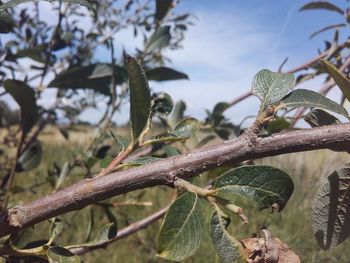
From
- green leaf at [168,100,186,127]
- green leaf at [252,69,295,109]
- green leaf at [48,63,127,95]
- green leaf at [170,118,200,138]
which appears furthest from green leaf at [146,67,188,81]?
green leaf at [252,69,295,109]

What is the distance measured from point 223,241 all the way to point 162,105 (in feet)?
0.97

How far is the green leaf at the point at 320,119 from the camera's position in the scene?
572 millimetres

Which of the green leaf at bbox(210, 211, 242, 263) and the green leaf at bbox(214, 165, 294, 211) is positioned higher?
the green leaf at bbox(214, 165, 294, 211)

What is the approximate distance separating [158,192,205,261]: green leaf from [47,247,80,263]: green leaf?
13cm

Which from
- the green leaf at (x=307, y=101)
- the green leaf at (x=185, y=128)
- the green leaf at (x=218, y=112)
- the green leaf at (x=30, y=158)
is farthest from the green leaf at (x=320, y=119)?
the green leaf at (x=30, y=158)

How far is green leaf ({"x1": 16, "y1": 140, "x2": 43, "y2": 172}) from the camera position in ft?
4.07

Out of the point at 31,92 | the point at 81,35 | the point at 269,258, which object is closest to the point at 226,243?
the point at 269,258

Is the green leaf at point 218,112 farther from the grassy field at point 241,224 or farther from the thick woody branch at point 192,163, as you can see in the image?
the grassy field at point 241,224

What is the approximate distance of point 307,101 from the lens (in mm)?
544

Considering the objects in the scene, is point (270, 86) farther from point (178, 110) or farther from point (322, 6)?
point (322, 6)

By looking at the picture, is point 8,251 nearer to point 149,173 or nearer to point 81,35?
point 149,173

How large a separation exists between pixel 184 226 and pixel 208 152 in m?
0.07

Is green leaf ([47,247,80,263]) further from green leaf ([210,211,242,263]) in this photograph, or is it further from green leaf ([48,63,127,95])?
green leaf ([48,63,127,95])

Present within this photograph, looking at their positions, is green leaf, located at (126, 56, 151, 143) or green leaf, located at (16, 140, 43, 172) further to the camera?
green leaf, located at (16, 140, 43, 172)
